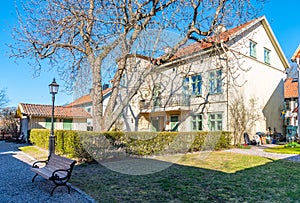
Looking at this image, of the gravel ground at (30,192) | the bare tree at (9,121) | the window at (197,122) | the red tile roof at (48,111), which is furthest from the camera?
the bare tree at (9,121)

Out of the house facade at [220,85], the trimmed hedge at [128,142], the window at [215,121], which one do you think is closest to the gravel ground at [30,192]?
the trimmed hedge at [128,142]

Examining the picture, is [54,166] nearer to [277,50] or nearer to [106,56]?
[106,56]

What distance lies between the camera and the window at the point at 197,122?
1522cm

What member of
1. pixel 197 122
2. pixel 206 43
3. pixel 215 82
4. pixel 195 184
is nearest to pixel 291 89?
pixel 215 82

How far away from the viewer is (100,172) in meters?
6.64

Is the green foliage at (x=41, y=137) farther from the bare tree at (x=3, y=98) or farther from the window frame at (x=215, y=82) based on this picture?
the bare tree at (x=3, y=98)

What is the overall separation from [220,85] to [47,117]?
13.8 meters

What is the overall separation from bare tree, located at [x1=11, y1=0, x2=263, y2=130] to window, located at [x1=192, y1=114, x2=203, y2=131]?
20.6 feet

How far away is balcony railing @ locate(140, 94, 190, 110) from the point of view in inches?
628

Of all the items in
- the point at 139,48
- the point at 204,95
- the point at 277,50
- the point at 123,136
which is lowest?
the point at 123,136

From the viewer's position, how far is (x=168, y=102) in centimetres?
1662

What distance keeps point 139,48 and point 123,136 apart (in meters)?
3.44

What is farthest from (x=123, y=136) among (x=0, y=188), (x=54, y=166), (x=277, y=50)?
(x=277, y=50)

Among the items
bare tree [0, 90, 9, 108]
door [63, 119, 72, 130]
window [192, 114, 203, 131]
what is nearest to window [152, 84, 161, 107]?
window [192, 114, 203, 131]
